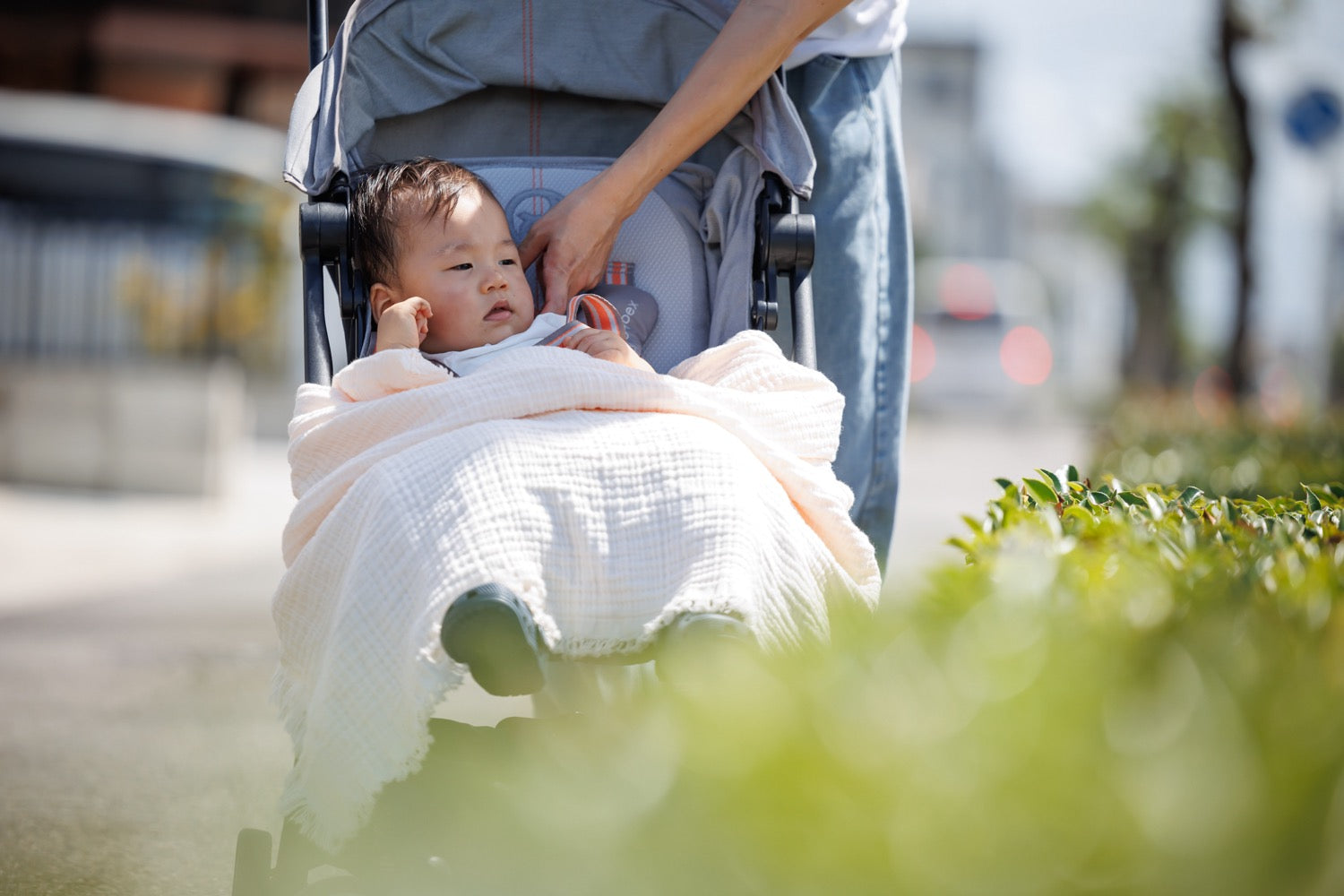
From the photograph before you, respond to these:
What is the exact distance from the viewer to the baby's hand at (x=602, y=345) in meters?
2.41

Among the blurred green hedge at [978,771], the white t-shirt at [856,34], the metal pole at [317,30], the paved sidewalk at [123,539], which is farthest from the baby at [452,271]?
the paved sidewalk at [123,539]

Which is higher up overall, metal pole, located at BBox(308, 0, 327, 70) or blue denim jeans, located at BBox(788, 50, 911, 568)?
metal pole, located at BBox(308, 0, 327, 70)

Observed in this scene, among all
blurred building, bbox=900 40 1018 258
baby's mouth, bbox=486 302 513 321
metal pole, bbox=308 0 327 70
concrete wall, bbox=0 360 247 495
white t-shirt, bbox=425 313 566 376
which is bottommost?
concrete wall, bbox=0 360 247 495

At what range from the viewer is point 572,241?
2.74 meters

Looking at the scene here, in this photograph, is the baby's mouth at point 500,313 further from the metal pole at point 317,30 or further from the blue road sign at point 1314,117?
the blue road sign at point 1314,117

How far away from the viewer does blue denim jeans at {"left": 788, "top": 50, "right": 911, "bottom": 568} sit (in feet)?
10.3

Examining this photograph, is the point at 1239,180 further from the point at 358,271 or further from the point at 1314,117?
the point at 358,271

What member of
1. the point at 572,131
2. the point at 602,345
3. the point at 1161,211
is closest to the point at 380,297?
the point at 602,345

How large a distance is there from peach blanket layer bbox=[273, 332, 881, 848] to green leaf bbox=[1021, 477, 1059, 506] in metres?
0.35

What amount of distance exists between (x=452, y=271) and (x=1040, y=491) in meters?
1.13

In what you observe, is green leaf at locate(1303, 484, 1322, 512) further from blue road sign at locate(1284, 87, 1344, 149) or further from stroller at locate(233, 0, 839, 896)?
blue road sign at locate(1284, 87, 1344, 149)

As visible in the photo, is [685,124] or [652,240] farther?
[652,240]

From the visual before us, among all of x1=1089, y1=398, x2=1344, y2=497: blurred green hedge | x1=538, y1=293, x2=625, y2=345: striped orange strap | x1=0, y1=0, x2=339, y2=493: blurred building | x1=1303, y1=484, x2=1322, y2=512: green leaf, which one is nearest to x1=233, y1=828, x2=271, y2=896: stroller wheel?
x1=538, y1=293, x2=625, y2=345: striped orange strap

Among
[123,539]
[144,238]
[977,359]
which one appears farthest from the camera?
[977,359]
